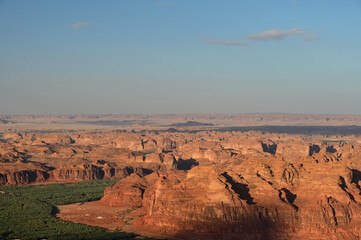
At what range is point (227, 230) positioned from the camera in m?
80.1

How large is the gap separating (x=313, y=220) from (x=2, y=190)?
92397 millimetres

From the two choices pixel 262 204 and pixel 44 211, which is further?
pixel 44 211

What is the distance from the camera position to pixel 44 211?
359ft

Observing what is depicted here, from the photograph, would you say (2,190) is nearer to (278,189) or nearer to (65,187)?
(65,187)

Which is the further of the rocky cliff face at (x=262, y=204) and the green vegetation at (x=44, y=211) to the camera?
the green vegetation at (x=44, y=211)

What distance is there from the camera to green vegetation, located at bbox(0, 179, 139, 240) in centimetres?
8738

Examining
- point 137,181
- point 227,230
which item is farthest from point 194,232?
point 137,181

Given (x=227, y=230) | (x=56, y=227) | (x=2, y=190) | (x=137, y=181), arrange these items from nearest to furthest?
(x=227, y=230), (x=56, y=227), (x=137, y=181), (x=2, y=190)

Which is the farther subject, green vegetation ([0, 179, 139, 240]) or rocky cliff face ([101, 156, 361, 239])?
green vegetation ([0, 179, 139, 240])

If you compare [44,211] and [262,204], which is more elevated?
[262,204]

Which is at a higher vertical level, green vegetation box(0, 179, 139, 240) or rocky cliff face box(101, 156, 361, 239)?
rocky cliff face box(101, 156, 361, 239)

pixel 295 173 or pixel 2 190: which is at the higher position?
pixel 295 173

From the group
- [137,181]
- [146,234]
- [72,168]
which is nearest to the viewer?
[146,234]

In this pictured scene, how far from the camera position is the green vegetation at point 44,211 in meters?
87.4
